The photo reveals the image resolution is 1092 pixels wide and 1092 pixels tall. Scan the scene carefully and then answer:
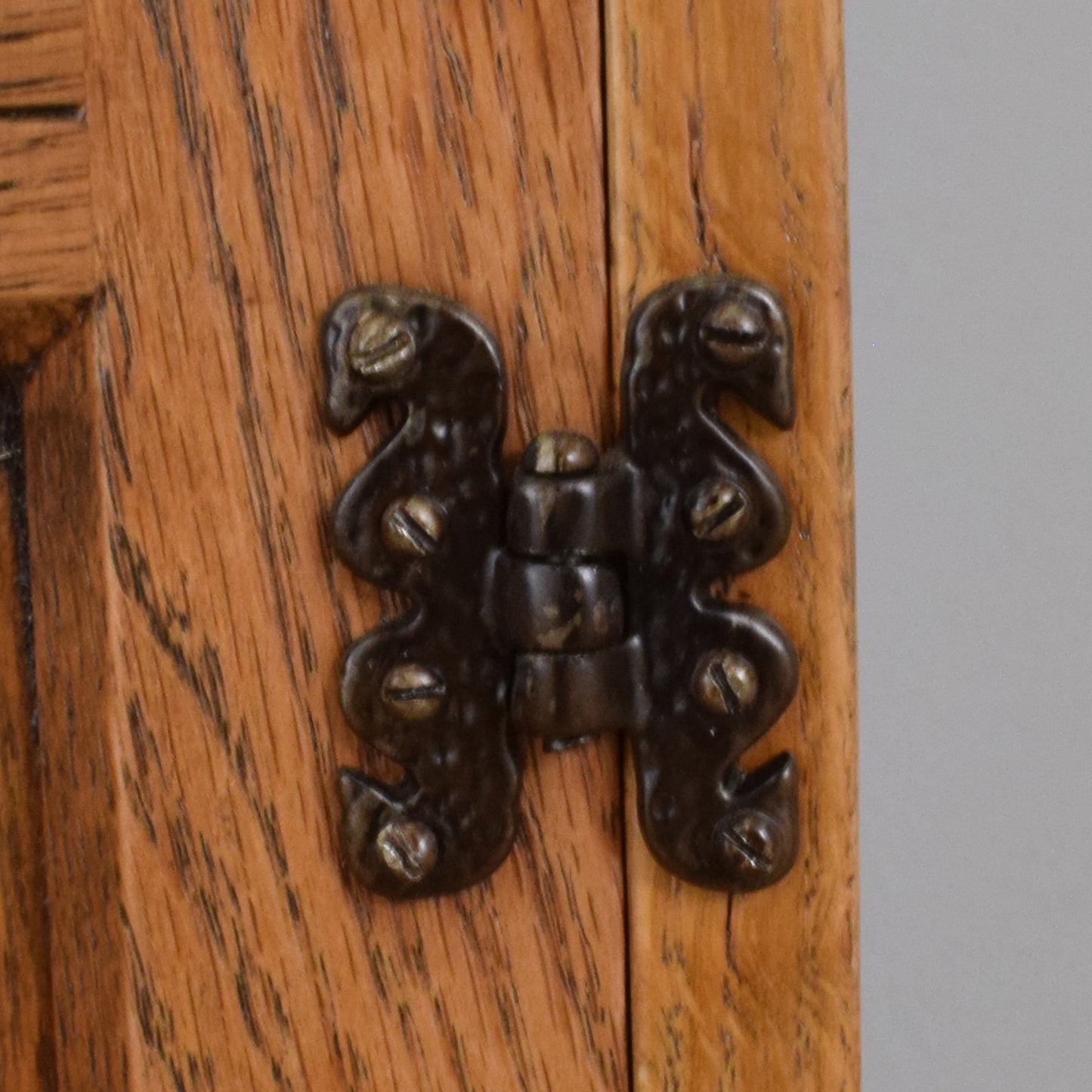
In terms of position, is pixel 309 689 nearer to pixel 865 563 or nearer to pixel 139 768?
pixel 139 768

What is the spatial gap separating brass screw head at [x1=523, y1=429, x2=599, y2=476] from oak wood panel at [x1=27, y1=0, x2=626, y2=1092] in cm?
1

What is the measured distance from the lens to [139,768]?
415 mm

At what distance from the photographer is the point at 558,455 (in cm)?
42

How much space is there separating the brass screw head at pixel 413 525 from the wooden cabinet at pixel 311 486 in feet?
0.06

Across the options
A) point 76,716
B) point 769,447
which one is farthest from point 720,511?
point 76,716

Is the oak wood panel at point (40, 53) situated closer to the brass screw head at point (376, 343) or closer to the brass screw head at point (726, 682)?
the brass screw head at point (376, 343)

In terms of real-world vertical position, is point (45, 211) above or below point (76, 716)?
above

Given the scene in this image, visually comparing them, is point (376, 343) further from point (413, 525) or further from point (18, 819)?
point (18, 819)

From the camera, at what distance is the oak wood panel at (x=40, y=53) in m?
0.39

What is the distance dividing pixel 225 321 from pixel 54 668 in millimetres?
108

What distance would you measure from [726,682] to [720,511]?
0.16ft

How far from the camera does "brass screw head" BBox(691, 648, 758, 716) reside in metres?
0.44

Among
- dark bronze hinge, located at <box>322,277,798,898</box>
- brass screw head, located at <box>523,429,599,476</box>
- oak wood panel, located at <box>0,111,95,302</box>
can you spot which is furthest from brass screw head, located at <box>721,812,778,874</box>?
oak wood panel, located at <box>0,111,95,302</box>

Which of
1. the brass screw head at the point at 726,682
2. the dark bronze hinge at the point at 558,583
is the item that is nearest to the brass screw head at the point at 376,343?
the dark bronze hinge at the point at 558,583
